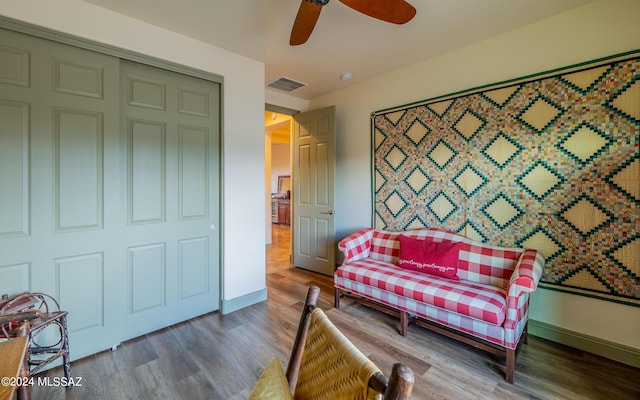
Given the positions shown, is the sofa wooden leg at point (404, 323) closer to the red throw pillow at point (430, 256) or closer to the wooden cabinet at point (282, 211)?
the red throw pillow at point (430, 256)

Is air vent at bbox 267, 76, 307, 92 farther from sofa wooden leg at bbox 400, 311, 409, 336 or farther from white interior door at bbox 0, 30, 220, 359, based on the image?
sofa wooden leg at bbox 400, 311, 409, 336

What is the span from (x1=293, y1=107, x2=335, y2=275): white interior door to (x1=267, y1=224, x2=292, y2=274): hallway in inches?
13.4

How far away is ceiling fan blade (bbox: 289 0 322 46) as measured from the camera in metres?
1.78

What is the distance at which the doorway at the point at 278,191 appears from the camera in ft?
16.9

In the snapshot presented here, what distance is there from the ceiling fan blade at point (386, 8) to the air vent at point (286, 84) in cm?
200

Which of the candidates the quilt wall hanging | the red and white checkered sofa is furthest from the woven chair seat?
the quilt wall hanging

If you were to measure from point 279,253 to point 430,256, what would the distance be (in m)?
3.46

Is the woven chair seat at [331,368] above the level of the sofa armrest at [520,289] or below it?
above

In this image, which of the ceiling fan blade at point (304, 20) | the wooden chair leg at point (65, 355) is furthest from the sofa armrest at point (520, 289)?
the wooden chair leg at point (65, 355)

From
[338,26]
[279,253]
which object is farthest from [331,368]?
[279,253]

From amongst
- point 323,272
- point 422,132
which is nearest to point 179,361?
point 323,272

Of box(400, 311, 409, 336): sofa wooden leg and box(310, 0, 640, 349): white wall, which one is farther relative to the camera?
box(400, 311, 409, 336): sofa wooden leg

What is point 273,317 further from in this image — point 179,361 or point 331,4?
point 331,4

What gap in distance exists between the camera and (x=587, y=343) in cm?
223
